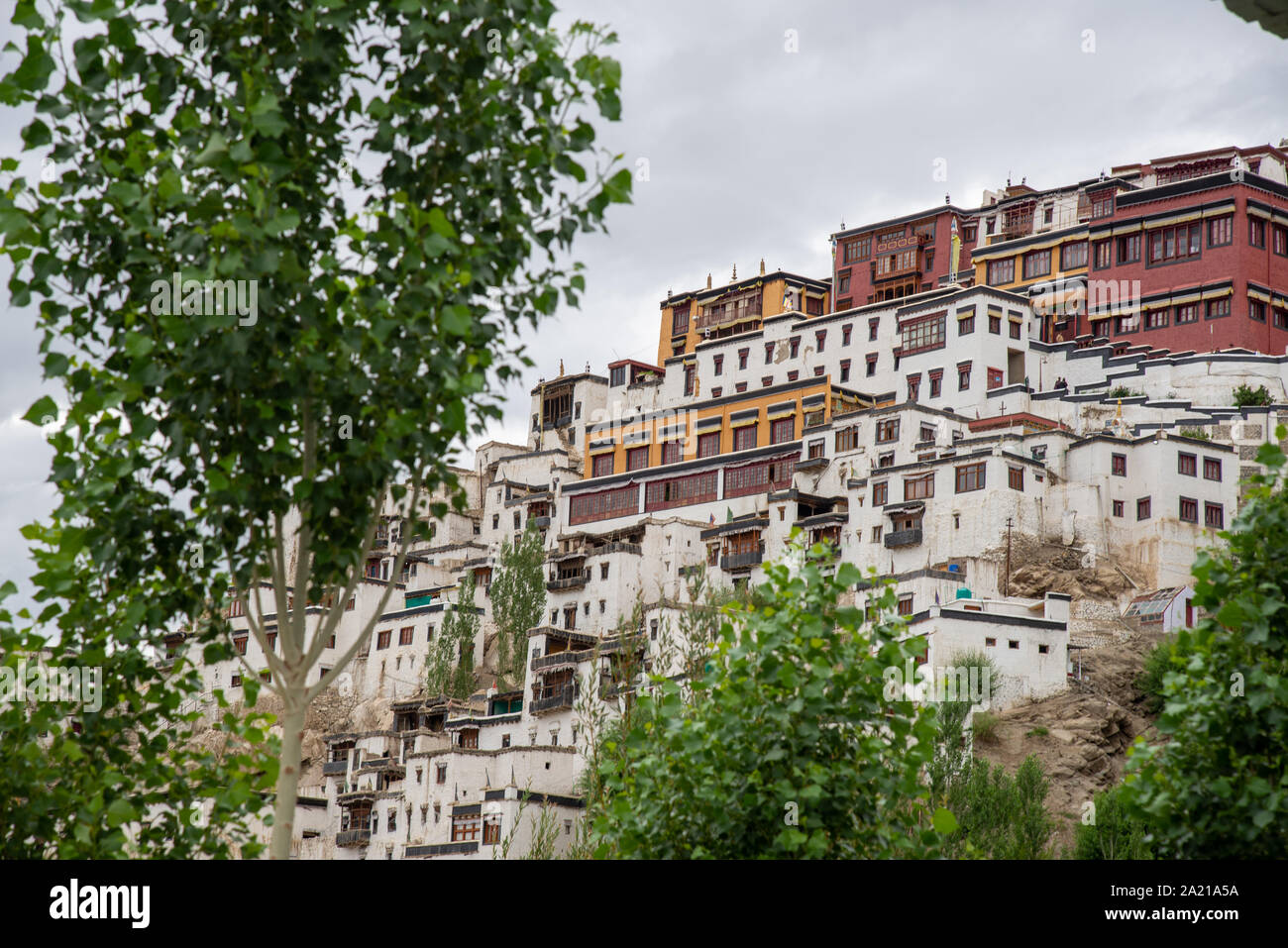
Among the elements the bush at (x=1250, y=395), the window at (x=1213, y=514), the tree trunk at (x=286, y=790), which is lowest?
the tree trunk at (x=286, y=790)

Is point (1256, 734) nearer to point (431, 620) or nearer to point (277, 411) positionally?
point (277, 411)

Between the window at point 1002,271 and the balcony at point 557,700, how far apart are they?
1259 inches

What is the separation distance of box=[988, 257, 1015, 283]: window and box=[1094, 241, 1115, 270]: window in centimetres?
433

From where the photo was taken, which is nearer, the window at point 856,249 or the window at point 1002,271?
the window at point 1002,271

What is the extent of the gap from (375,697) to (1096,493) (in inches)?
1257

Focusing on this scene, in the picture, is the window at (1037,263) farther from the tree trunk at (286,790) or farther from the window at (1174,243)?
the tree trunk at (286,790)

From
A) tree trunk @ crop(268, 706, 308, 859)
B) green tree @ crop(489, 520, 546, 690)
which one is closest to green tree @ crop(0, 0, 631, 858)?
tree trunk @ crop(268, 706, 308, 859)

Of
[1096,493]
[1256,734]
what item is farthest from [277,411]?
[1096,493]

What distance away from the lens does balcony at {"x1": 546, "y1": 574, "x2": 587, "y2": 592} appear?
212 feet

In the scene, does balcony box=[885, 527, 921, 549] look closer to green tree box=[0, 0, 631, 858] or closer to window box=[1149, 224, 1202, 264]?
window box=[1149, 224, 1202, 264]

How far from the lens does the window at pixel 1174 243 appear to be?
2712 inches

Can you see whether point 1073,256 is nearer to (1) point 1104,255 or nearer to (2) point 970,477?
(1) point 1104,255

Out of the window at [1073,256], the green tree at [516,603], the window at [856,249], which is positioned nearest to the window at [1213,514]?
the window at [1073,256]

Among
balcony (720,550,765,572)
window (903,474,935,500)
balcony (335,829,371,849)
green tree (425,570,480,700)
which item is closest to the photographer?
balcony (335,829,371,849)
